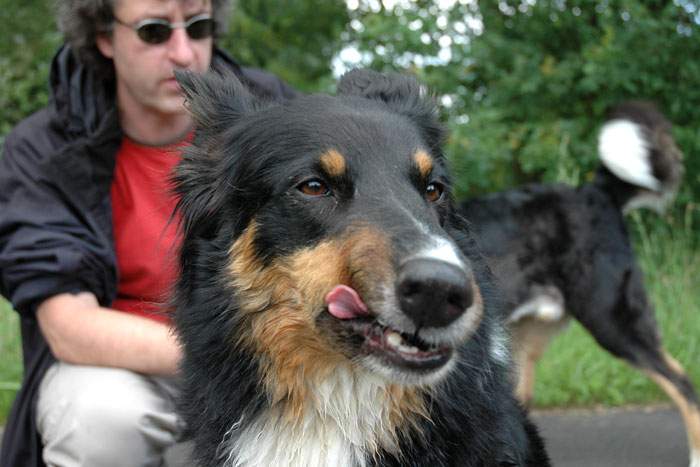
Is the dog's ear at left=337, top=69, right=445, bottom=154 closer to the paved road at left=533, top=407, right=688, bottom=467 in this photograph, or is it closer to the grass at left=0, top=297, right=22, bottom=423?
the paved road at left=533, top=407, right=688, bottom=467

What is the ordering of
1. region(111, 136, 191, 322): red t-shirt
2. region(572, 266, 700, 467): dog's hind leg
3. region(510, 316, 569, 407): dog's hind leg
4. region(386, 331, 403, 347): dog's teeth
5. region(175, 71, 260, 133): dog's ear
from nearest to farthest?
1. region(386, 331, 403, 347): dog's teeth
2. region(175, 71, 260, 133): dog's ear
3. region(111, 136, 191, 322): red t-shirt
4. region(572, 266, 700, 467): dog's hind leg
5. region(510, 316, 569, 407): dog's hind leg

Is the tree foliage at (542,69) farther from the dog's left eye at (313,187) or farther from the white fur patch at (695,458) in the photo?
the dog's left eye at (313,187)

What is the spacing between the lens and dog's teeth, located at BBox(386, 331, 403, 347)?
1792mm

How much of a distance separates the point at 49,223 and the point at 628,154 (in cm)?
329

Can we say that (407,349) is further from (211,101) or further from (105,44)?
(105,44)

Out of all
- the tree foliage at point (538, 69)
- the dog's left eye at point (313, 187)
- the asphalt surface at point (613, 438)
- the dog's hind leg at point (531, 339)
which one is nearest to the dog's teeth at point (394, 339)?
the dog's left eye at point (313, 187)

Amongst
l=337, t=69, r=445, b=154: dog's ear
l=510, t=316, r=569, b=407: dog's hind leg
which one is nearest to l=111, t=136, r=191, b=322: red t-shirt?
l=337, t=69, r=445, b=154: dog's ear

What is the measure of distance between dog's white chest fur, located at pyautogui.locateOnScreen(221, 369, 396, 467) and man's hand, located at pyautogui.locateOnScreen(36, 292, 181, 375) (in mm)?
536

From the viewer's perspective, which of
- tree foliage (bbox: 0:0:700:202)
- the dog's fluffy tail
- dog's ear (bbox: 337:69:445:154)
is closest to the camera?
dog's ear (bbox: 337:69:445:154)

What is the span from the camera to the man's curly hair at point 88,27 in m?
2.94

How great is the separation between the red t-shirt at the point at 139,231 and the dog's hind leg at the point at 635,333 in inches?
99.6

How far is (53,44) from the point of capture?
45.7ft

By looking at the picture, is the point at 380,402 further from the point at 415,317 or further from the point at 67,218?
the point at 67,218

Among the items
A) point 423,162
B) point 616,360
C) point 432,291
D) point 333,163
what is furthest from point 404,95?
point 616,360
